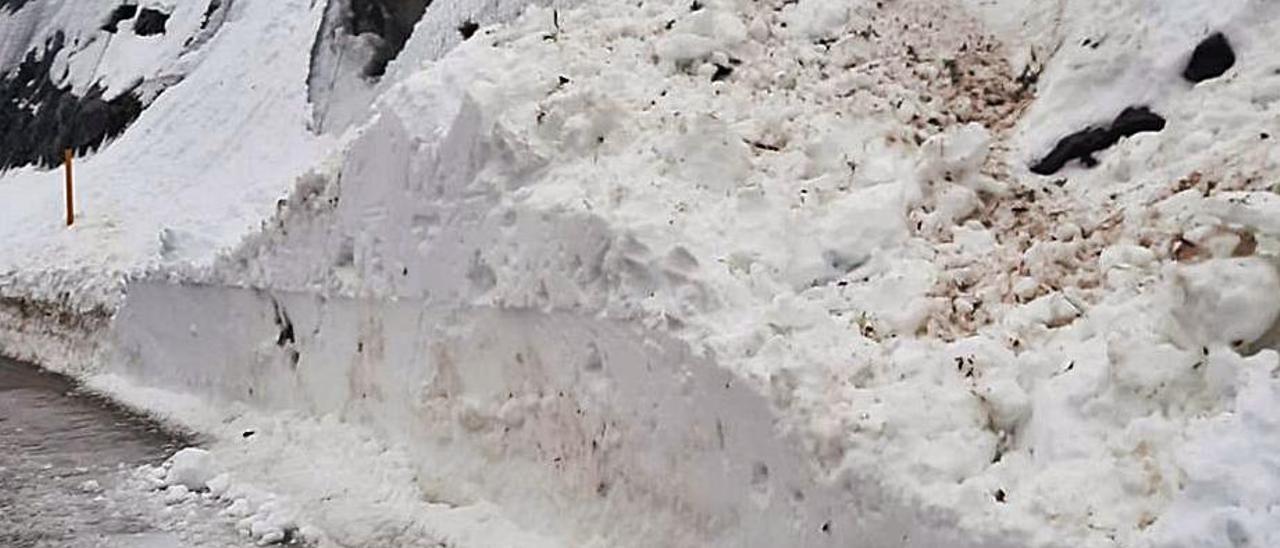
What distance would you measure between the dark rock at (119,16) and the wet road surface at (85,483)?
14.3 metres

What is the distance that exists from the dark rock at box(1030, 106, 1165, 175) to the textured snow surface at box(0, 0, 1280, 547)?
128 millimetres

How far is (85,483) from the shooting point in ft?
30.8

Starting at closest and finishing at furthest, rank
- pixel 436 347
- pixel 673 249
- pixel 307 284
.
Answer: pixel 673 249 → pixel 436 347 → pixel 307 284

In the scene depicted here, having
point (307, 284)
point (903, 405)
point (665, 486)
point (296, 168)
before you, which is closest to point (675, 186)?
point (665, 486)

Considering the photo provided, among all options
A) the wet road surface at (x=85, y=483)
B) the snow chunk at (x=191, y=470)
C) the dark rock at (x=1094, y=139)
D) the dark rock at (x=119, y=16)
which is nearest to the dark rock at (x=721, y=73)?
the dark rock at (x=1094, y=139)

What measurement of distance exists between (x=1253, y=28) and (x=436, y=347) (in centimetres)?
536

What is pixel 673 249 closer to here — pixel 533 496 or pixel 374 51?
pixel 533 496

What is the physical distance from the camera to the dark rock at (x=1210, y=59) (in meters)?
7.30

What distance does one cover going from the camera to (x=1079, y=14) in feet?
28.3

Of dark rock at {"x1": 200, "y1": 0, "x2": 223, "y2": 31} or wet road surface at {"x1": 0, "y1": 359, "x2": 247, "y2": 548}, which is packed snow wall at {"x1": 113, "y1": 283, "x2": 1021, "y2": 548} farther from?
dark rock at {"x1": 200, "y1": 0, "x2": 223, "y2": 31}

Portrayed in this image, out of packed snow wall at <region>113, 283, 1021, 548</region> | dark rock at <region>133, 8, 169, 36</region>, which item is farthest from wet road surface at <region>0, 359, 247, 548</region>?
dark rock at <region>133, 8, 169, 36</region>

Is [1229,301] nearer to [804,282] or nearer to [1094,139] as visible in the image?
[804,282]

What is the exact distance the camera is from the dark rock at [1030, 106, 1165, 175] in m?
7.36

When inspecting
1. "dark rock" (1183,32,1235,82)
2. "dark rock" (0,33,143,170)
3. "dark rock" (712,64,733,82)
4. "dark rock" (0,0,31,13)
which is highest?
"dark rock" (1183,32,1235,82)
